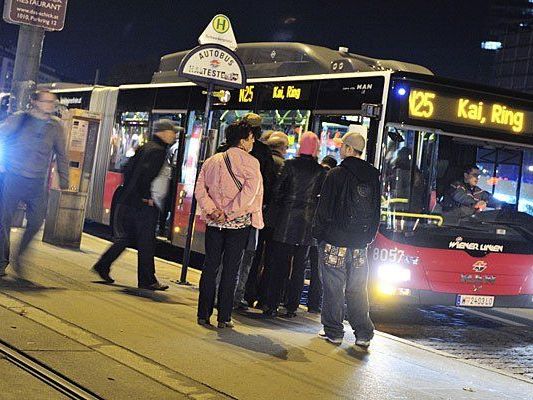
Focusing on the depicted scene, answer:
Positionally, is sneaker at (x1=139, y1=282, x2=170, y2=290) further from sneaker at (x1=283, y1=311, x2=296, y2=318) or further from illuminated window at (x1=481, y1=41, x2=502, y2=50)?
illuminated window at (x1=481, y1=41, x2=502, y2=50)

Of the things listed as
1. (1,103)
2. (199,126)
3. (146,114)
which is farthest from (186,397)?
(1,103)

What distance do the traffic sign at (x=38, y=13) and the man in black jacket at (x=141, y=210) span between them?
12.7 feet

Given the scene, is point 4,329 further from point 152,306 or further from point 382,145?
point 382,145

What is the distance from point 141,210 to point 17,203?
4.23 ft

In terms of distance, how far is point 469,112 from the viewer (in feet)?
38.1

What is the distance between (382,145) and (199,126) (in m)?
4.88

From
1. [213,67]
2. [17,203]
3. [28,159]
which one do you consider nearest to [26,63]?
[213,67]

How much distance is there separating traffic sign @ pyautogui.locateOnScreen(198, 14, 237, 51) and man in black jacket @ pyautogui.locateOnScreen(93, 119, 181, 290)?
1637mm

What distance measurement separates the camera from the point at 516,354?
10352 millimetres

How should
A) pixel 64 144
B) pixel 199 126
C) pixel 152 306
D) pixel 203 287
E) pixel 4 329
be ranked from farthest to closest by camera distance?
1. pixel 199 126
2. pixel 64 144
3. pixel 152 306
4. pixel 203 287
5. pixel 4 329

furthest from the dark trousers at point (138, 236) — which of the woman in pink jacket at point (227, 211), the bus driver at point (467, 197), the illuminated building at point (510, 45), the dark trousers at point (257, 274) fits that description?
the illuminated building at point (510, 45)

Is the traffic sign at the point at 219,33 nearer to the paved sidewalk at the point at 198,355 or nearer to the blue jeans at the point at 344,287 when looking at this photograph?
the paved sidewalk at the point at 198,355

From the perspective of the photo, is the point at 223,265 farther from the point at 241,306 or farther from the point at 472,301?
the point at 472,301

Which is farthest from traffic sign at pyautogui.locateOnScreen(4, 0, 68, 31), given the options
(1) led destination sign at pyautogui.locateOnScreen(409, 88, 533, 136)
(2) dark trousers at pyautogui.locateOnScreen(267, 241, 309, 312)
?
(2) dark trousers at pyautogui.locateOnScreen(267, 241, 309, 312)
